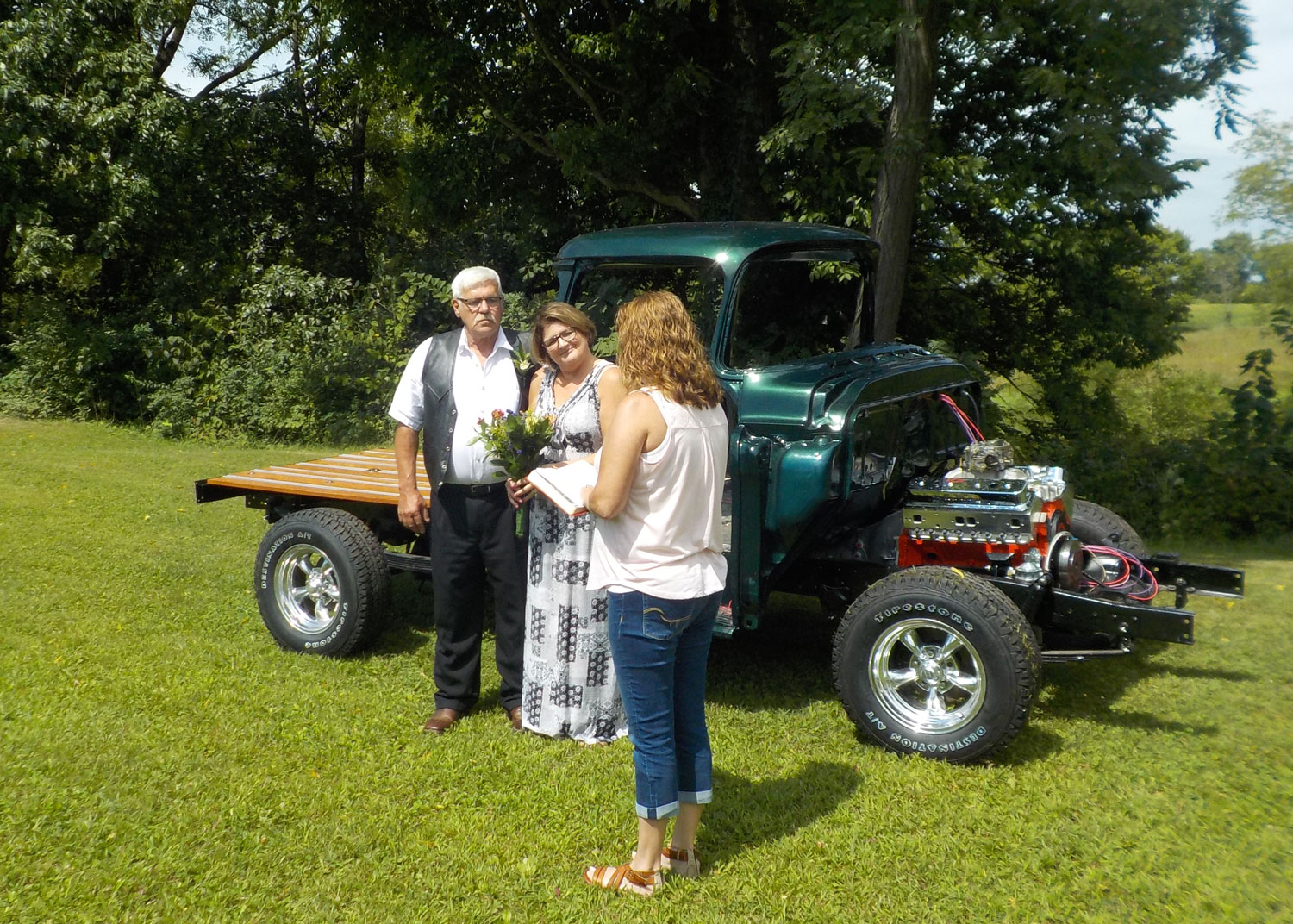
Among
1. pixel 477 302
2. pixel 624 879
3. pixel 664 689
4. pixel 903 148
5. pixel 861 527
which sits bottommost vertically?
pixel 624 879

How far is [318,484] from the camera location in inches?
243

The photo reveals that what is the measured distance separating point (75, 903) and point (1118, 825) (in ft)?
11.3

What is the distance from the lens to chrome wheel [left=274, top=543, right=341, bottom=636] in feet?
19.2

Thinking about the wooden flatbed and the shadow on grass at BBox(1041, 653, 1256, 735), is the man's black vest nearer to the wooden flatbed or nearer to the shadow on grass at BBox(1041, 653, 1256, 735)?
the wooden flatbed

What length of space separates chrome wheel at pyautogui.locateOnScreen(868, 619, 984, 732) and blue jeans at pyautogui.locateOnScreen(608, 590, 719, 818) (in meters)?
1.26

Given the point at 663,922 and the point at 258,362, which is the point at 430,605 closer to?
the point at 663,922

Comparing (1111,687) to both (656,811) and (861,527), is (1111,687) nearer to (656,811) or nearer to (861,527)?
(861,527)

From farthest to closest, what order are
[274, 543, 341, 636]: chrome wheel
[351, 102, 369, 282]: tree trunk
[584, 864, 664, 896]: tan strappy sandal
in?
1. [351, 102, 369, 282]: tree trunk
2. [274, 543, 341, 636]: chrome wheel
3. [584, 864, 664, 896]: tan strappy sandal

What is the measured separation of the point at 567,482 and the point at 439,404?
1.27m

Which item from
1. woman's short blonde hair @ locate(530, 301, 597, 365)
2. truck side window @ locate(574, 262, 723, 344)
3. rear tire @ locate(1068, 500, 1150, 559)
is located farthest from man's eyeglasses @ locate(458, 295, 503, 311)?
rear tire @ locate(1068, 500, 1150, 559)

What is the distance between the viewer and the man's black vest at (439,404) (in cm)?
472

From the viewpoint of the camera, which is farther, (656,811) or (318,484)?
(318,484)

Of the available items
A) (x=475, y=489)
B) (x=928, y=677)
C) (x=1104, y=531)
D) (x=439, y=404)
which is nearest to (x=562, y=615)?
(x=475, y=489)

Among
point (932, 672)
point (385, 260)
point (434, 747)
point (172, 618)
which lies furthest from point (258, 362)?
point (932, 672)
